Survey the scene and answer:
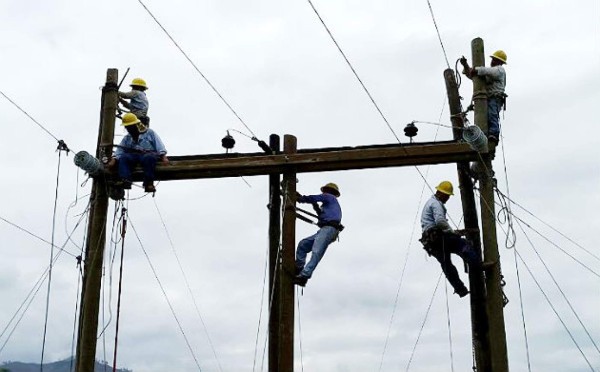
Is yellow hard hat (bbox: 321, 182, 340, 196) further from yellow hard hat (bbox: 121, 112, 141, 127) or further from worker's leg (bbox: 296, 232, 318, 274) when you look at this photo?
yellow hard hat (bbox: 121, 112, 141, 127)

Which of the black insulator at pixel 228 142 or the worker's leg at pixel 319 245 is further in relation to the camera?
the black insulator at pixel 228 142

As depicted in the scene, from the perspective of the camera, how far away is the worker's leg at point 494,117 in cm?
824

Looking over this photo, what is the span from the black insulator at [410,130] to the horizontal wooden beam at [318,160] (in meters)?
0.18

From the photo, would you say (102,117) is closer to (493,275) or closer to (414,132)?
(414,132)

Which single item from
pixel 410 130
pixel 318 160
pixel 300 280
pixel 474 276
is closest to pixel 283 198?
pixel 318 160

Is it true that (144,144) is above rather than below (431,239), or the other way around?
above

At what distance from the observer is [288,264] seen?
7.87 m

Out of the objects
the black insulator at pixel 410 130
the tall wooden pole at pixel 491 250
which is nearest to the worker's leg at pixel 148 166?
the black insulator at pixel 410 130

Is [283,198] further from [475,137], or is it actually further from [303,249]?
[475,137]

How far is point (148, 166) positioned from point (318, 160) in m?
1.95

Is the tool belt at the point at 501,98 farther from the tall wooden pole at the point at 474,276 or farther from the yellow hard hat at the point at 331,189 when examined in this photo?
the yellow hard hat at the point at 331,189

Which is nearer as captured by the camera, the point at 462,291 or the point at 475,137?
the point at 475,137

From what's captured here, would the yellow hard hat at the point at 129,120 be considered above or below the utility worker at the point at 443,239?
above

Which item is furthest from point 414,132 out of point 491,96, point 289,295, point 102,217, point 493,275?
point 102,217
